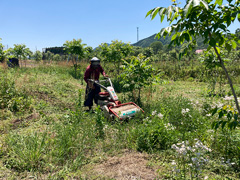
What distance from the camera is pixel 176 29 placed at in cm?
173

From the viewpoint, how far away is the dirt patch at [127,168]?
2.36m

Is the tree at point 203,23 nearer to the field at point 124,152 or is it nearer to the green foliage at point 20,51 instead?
the field at point 124,152

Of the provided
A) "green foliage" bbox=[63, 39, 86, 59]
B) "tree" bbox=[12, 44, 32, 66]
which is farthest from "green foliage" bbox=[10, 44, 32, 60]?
"green foliage" bbox=[63, 39, 86, 59]

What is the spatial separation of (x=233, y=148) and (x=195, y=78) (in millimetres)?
12053

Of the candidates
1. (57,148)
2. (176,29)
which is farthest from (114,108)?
(176,29)

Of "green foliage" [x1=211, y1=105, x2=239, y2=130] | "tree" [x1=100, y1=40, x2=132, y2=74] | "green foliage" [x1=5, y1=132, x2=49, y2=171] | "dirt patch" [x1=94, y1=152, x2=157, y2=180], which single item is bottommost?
"dirt patch" [x1=94, y1=152, x2=157, y2=180]

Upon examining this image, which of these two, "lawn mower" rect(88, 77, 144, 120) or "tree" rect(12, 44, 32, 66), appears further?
"tree" rect(12, 44, 32, 66)

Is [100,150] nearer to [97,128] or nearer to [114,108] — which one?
[97,128]

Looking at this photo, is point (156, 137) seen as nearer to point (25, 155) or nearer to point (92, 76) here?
point (25, 155)

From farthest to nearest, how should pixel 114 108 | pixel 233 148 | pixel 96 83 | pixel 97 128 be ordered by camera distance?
pixel 96 83, pixel 114 108, pixel 97 128, pixel 233 148

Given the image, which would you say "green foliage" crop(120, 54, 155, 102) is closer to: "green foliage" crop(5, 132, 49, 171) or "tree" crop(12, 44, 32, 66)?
"green foliage" crop(5, 132, 49, 171)

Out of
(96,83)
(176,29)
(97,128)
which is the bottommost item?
(97,128)

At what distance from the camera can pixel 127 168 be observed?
8.27 ft

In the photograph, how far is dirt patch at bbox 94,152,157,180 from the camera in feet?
7.74
